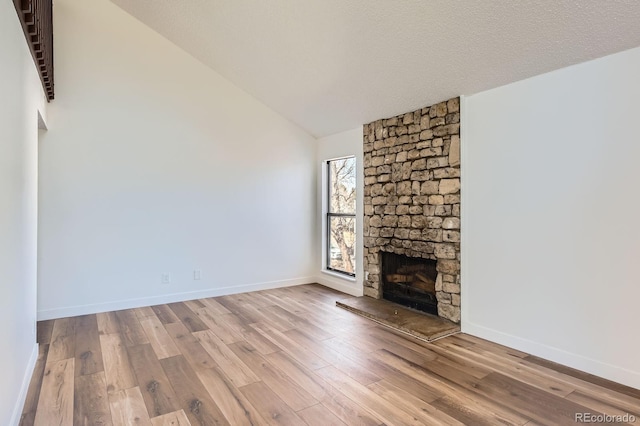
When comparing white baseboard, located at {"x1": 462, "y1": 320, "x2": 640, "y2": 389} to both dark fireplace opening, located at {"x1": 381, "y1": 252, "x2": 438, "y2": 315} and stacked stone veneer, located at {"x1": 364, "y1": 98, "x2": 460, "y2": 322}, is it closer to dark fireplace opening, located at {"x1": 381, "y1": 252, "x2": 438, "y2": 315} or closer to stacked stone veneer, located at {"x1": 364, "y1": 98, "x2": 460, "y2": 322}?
stacked stone veneer, located at {"x1": 364, "y1": 98, "x2": 460, "y2": 322}

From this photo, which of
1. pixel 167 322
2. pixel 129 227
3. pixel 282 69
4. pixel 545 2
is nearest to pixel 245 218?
pixel 129 227

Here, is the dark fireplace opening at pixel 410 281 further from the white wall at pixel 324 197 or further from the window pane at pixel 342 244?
the window pane at pixel 342 244

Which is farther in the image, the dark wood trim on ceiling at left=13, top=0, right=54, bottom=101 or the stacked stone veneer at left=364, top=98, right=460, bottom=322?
the stacked stone veneer at left=364, top=98, right=460, bottom=322

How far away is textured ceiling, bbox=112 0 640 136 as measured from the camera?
7.81 ft

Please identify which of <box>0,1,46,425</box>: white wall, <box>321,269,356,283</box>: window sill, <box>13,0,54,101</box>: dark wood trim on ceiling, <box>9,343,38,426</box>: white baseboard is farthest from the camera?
<box>321,269,356,283</box>: window sill

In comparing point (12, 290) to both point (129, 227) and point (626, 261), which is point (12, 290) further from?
point (626, 261)

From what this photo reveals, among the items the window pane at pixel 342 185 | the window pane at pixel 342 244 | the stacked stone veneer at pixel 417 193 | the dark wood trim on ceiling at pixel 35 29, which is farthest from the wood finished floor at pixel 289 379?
the dark wood trim on ceiling at pixel 35 29

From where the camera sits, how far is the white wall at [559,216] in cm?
241

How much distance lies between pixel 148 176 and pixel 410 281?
3.50m

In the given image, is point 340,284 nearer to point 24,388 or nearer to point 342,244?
point 342,244

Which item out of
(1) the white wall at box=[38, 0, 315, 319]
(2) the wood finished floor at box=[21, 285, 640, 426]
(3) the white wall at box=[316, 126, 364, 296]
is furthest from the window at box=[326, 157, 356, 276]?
(2) the wood finished floor at box=[21, 285, 640, 426]

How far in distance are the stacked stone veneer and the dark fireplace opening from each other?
11cm

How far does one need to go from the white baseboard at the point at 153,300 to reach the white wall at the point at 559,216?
9.47 ft

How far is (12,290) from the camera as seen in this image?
6.48ft
